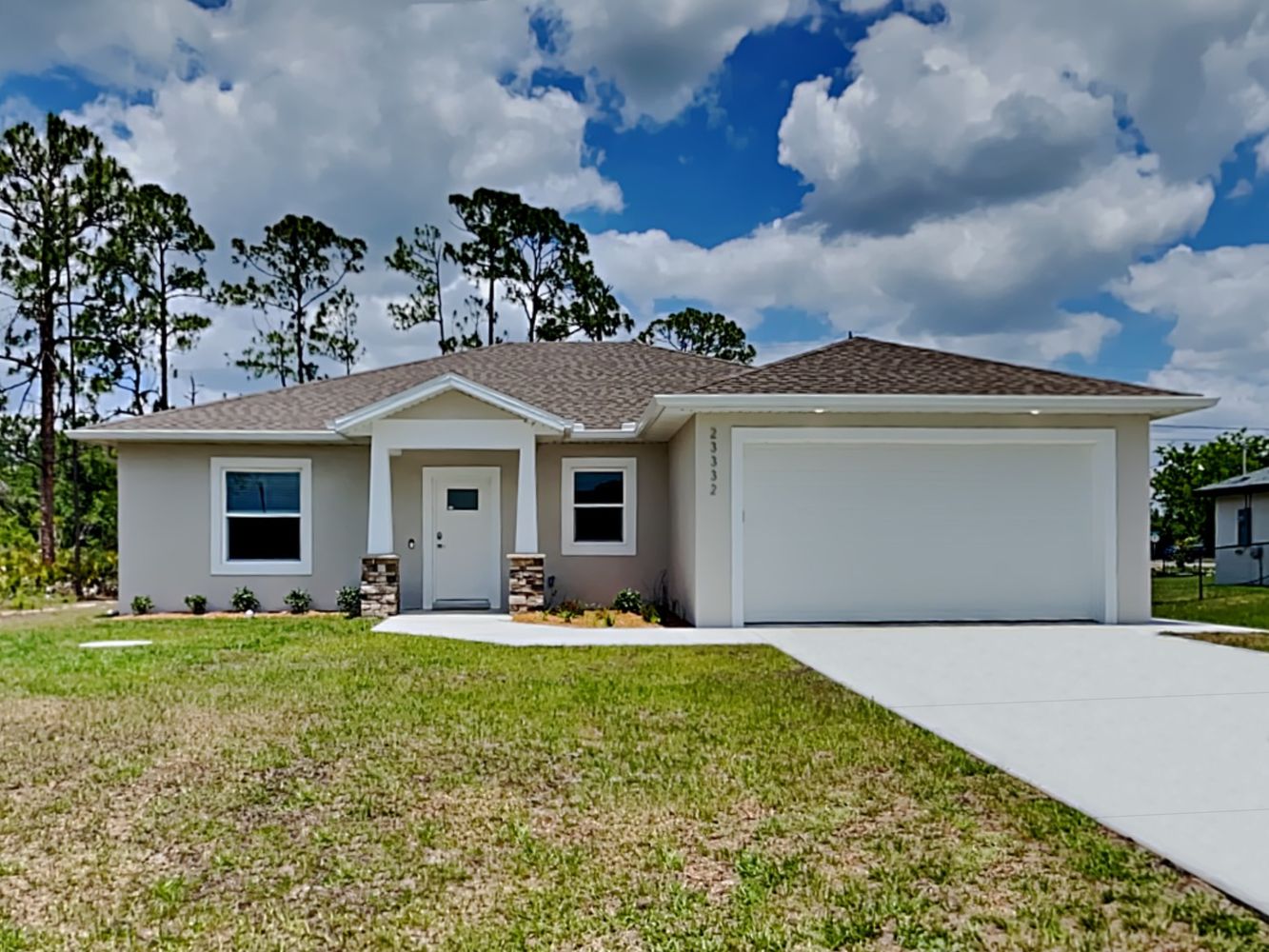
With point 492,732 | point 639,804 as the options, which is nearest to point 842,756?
point 639,804

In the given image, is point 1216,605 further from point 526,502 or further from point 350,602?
point 350,602

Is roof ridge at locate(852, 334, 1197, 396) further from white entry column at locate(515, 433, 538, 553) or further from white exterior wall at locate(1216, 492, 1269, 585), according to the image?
white exterior wall at locate(1216, 492, 1269, 585)

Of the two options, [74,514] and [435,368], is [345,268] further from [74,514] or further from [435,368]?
[435,368]

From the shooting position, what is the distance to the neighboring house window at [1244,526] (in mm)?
27141

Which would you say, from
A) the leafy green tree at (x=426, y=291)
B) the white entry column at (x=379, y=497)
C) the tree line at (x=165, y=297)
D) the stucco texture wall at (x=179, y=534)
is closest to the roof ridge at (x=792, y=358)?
the white entry column at (x=379, y=497)

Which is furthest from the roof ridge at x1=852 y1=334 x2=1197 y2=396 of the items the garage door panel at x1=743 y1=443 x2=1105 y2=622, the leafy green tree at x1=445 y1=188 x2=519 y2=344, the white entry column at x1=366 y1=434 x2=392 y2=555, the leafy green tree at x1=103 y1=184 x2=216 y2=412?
the leafy green tree at x1=103 y1=184 x2=216 y2=412

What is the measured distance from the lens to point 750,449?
496 inches

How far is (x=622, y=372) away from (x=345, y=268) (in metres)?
16.7

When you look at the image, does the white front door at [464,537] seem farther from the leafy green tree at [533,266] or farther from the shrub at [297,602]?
the leafy green tree at [533,266]

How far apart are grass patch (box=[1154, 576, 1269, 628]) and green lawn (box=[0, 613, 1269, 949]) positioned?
10.2 meters

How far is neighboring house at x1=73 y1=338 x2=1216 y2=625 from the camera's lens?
12359 mm

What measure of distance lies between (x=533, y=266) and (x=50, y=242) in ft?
48.2

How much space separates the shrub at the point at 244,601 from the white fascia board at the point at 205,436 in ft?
8.19

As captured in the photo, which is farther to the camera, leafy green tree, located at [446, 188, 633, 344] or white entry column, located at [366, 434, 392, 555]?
leafy green tree, located at [446, 188, 633, 344]
